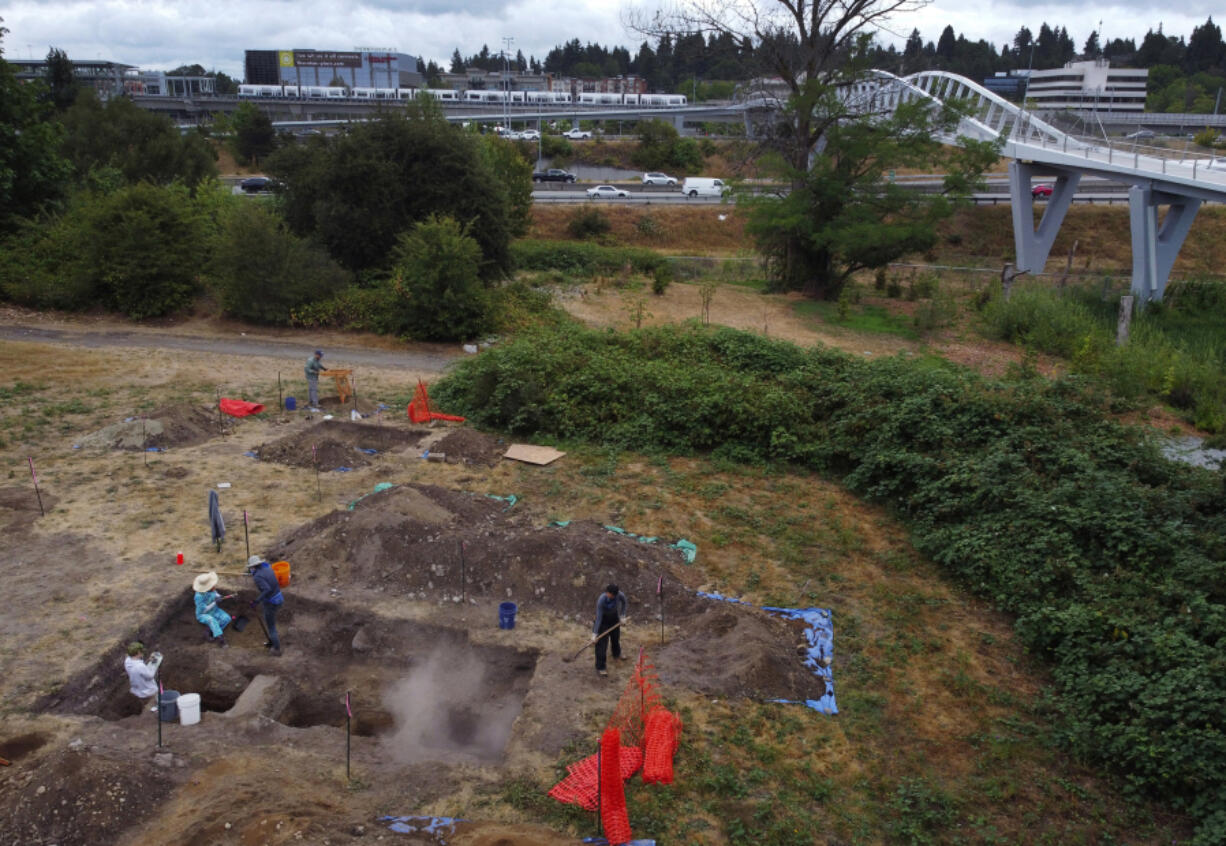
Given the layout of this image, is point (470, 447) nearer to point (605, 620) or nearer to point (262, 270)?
point (605, 620)

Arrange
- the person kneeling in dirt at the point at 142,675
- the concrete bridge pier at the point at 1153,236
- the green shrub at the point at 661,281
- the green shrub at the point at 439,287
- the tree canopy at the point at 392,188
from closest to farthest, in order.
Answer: the person kneeling in dirt at the point at 142,675 → the green shrub at the point at 439,287 → the tree canopy at the point at 392,188 → the concrete bridge pier at the point at 1153,236 → the green shrub at the point at 661,281

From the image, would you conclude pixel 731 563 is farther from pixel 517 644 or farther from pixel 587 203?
pixel 587 203

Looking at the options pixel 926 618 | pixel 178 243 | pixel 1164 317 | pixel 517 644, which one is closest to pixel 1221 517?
pixel 926 618

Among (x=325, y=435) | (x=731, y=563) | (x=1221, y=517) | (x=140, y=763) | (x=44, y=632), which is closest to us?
(x=140, y=763)

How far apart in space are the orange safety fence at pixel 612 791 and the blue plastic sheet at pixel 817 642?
92.2 inches

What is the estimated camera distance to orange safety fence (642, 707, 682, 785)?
7203 mm

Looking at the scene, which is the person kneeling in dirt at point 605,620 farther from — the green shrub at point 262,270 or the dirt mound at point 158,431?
the green shrub at point 262,270

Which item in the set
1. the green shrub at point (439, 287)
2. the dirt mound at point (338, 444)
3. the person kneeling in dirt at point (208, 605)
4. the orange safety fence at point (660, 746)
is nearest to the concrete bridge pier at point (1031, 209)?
the green shrub at point (439, 287)

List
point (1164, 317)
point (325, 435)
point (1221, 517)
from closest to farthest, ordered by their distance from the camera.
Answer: point (1221, 517) < point (325, 435) < point (1164, 317)

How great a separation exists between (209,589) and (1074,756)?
9.17 m

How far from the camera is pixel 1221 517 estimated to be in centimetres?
999

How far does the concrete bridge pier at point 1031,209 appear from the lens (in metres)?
34.7

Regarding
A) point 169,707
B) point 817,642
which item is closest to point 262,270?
point 169,707

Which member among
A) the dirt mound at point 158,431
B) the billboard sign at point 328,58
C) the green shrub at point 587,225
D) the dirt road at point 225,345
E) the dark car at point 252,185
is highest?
the billboard sign at point 328,58
